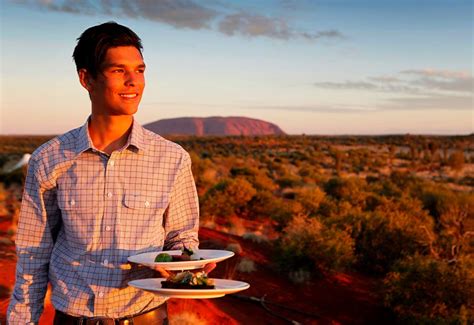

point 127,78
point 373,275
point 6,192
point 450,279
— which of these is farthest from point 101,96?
point 6,192

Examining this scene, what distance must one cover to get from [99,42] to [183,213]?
866mm

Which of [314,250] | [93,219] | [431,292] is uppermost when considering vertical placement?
[93,219]

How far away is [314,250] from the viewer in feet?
36.2

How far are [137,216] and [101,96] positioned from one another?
1.79 ft

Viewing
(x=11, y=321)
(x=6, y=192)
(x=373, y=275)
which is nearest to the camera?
(x=11, y=321)

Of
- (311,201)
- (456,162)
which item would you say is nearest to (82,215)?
(311,201)

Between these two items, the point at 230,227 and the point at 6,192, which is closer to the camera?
the point at 230,227

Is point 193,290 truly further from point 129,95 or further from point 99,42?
point 99,42

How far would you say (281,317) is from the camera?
351 inches

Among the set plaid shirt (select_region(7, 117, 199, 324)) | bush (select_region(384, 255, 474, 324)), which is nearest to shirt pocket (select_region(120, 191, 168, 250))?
plaid shirt (select_region(7, 117, 199, 324))

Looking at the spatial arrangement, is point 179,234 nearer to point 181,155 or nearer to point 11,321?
point 181,155

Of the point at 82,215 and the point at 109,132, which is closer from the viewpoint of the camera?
the point at 82,215

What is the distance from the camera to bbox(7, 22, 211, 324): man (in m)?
2.53

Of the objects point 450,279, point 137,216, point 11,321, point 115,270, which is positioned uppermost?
point 137,216
